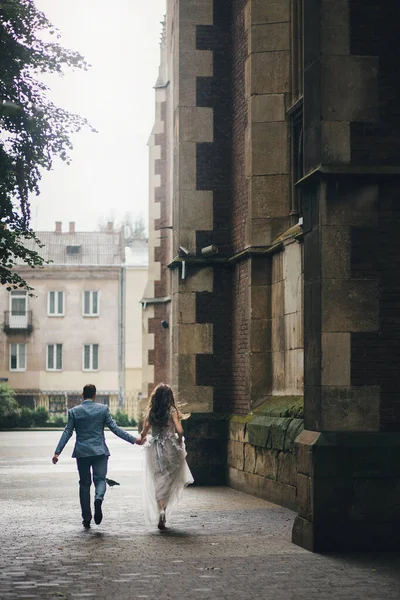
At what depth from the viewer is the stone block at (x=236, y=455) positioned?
1622cm

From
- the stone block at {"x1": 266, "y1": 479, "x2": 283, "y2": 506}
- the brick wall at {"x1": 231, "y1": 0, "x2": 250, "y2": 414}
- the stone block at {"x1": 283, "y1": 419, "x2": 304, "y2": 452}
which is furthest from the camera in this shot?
the brick wall at {"x1": 231, "y1": 0, "x2": 250, "y2": 414}

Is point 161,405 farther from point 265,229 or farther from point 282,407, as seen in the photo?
point 265,229

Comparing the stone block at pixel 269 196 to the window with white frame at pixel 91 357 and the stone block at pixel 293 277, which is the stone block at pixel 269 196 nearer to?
the stone block at pixel 293 277

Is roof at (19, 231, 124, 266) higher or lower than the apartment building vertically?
higher

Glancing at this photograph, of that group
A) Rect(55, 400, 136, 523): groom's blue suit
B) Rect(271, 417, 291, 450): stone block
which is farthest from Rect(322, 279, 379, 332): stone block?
Rect(271, 417, 291, 450): stone block

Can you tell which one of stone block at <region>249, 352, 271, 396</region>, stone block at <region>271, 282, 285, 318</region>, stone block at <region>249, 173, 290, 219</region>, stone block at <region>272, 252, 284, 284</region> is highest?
stone block at <region>249, 173, 290, 219</region>

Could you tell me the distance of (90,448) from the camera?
1215cm

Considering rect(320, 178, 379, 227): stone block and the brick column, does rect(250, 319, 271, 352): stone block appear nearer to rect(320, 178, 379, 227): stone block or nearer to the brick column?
the brick column

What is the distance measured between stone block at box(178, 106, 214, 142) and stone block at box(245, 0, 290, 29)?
2.09 metres

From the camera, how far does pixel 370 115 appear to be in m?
10.4

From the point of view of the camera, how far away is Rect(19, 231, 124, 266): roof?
66250 millimetres

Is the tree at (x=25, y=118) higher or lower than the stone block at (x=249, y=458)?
higher

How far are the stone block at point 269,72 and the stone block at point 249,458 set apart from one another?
526 cm

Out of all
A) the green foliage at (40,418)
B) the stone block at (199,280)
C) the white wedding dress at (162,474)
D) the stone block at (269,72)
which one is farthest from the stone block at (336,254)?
the green foliage at (40,418)
